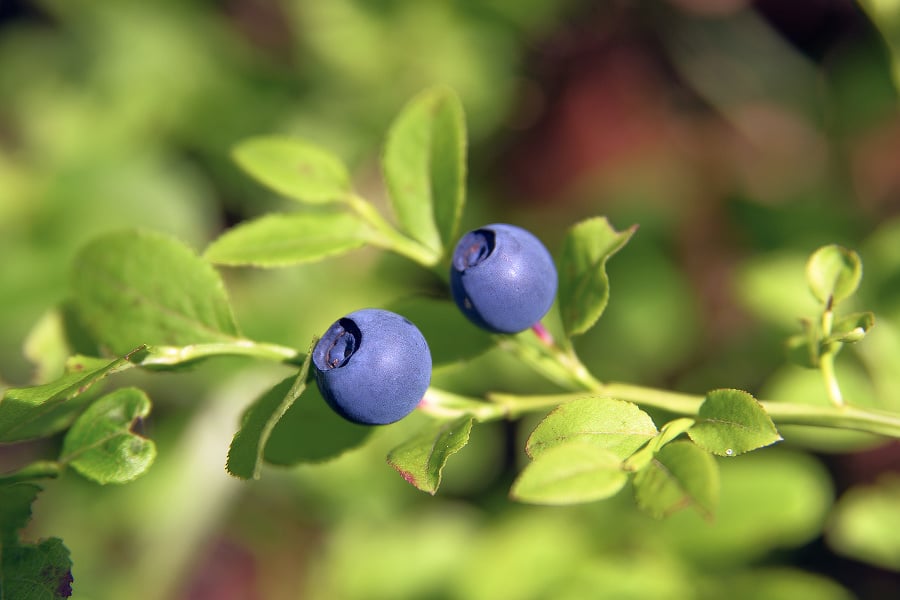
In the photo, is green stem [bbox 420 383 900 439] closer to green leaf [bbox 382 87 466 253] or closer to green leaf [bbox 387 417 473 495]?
green leaf [bbox 387 417 473 495]

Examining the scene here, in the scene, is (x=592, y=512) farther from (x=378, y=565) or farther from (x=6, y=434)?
(x=6, y=434)

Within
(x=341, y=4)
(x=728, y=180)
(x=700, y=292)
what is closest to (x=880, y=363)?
(x=700, y=292)

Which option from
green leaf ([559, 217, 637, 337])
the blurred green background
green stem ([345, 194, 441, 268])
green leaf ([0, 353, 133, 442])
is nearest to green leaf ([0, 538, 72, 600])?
green leaf ([0, 353, 133, 442])

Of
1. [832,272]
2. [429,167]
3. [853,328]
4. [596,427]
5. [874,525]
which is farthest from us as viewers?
[874,525]

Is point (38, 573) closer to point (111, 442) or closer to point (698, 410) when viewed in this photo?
point (111, 442)

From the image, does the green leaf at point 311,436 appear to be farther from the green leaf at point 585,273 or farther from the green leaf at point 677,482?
the green leaf at point 677,482

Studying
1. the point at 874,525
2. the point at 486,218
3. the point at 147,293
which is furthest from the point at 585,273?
the point at 486,218

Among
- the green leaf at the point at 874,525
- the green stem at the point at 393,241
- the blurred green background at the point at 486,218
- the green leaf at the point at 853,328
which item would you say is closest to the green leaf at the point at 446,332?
the green stem at the point at 393,241
